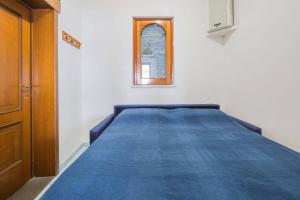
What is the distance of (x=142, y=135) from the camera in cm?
183

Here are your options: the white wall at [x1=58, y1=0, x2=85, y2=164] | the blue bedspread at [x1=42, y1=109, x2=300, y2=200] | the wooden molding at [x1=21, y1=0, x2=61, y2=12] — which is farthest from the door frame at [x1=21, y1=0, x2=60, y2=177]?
the blue bedspread at [x1=42, y1=109, x2=300, y2=200]

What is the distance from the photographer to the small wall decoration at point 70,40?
251cm

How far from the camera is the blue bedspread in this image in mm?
854

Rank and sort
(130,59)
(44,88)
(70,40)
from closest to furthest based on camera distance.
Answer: (44,88)
(70,40)
(130,59)

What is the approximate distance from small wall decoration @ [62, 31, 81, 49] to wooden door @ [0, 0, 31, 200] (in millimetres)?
401

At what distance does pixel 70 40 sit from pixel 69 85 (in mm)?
554

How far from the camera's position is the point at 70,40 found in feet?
8.81

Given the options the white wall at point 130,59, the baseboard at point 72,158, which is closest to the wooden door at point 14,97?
the baseboard at point 72,158

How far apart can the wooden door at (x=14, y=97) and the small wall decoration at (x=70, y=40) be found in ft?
1.31

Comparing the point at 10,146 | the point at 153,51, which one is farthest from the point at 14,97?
the point at 153,51

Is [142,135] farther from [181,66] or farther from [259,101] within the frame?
[181,66]

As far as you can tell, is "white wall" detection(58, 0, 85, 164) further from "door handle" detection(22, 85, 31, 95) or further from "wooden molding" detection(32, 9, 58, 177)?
"door handle" detection(22, 85, 31, 95)

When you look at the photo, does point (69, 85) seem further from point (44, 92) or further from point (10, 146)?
point (10, 146)

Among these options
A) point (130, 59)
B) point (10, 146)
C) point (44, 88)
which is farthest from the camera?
point (130, 59)
